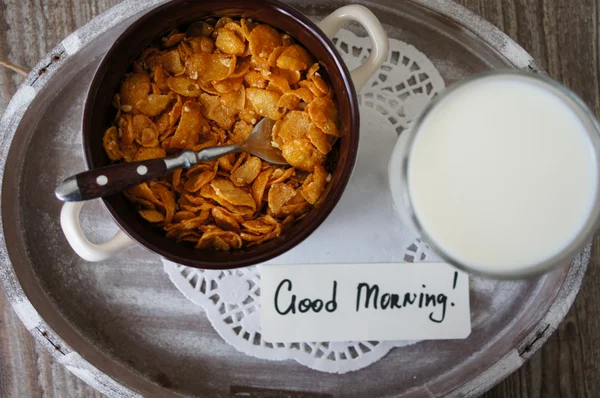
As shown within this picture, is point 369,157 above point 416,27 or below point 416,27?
below

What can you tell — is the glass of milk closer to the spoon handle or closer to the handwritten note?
the handwritten note

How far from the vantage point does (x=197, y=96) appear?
2.22ft

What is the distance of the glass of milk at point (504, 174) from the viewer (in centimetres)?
59

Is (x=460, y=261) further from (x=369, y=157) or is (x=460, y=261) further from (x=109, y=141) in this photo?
(x=109, y=141)

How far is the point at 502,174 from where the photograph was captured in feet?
1.94

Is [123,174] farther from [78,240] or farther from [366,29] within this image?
[366,29]

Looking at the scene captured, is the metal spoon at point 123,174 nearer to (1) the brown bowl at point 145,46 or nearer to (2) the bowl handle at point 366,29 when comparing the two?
(1) the brown bowl at point 145,46

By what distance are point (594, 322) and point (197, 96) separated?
678 millimetres

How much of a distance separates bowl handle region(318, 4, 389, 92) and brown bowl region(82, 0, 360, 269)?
0.09ft

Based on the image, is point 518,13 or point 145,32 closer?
point 145,32

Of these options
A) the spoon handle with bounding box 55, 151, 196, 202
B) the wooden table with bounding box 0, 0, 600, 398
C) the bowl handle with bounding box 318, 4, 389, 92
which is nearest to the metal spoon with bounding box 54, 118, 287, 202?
the spoon handle with bounding box 55, 151, 196, 202

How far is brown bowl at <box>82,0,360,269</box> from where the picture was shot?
60 centimetres

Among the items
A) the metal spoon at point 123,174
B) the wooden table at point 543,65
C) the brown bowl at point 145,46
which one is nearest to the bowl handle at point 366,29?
the brown bowl at point 145,46

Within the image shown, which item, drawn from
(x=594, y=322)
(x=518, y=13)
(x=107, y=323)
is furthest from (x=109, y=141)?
(x=594, y=322)
